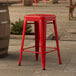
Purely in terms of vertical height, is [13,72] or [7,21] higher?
[7,21]

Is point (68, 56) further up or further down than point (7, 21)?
further down

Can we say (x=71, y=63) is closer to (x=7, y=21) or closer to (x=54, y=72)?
(x=54, y=72)

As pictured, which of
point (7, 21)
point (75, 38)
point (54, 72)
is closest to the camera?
point (54, 72)

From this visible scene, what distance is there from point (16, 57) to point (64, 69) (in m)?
1.30

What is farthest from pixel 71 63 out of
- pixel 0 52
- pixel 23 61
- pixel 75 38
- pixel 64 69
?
pixel 75 38

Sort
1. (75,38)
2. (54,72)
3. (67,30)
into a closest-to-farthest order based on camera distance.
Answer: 1. (54,72)
2. (75,38)
3. (67,30)

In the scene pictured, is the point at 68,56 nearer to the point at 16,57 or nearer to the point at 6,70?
the point at 16,57

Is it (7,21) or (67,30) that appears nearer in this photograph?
(7,21)

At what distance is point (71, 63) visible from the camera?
5480 millimetres

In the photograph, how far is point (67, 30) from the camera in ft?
32.2

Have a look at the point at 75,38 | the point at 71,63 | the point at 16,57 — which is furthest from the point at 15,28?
the point at 71,63

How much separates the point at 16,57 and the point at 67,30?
13.5 feet

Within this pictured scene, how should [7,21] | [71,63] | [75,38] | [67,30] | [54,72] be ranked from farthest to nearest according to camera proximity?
[67,30]
[75,38]
[7,21]
[71,63]
[54,72]

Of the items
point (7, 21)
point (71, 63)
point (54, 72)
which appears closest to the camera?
point (54, 72)
